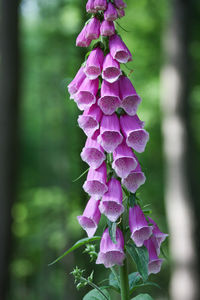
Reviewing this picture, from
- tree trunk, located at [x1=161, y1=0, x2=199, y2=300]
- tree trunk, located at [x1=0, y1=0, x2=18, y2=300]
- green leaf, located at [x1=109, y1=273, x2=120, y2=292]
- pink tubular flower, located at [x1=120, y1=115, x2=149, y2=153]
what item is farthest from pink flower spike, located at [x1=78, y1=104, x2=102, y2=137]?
tree trunk, located at [x1=161, y1=0, x2=199, y2=300]

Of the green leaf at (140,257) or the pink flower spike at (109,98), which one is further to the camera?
the pink flower spike at (109,98)

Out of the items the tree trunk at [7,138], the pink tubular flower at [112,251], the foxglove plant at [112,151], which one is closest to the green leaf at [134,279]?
the foxglove plant at [112,151]

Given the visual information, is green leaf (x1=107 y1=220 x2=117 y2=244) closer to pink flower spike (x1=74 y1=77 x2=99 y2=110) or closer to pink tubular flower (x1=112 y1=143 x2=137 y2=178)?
pink tubular flower (x1=112 y1=143 x2=137 y2=178)

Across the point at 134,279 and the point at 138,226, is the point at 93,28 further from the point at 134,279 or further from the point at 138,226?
the point at 134,279

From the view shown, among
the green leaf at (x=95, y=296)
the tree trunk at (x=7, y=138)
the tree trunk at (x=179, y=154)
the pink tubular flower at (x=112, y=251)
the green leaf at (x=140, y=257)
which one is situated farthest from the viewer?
the tree trunk at (x=179, y=154)

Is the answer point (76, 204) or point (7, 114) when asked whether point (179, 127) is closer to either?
point (7, 114)

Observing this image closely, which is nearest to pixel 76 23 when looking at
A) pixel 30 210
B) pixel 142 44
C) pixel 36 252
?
pixel 142 44

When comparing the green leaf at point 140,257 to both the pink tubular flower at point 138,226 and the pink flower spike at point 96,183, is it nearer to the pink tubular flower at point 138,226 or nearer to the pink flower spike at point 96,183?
the pink tubular flower at point 138,226

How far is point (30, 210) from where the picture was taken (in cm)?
1648

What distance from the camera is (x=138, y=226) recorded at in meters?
1.78

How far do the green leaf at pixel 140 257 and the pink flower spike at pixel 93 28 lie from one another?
931 mm

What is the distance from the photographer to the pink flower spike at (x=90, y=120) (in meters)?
1.83

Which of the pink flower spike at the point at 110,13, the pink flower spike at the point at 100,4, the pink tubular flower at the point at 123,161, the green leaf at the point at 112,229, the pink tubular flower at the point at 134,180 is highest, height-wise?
the pink flower spike at the point at 100,4

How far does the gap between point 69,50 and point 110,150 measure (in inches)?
509
